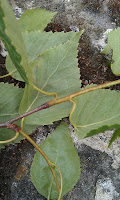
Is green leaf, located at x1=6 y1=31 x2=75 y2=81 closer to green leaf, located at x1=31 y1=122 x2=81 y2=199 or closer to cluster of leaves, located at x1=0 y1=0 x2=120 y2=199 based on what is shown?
cluster of leaves, located at x1=0 y1=0 x2=120 y2=199

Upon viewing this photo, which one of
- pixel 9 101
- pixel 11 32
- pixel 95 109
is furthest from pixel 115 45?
pixel 11 32

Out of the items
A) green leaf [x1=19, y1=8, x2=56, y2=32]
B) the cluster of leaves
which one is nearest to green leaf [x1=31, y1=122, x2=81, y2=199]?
the cluster of leaves

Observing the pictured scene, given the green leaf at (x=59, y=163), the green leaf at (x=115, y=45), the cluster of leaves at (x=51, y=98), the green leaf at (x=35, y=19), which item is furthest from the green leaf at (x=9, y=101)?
the green leaf at (x=115, y=45)

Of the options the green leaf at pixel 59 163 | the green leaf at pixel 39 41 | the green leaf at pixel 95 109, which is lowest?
the green leaf at pixel 59 163

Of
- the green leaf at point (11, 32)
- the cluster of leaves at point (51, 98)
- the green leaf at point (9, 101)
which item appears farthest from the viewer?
the green leaf at point (9, 101)

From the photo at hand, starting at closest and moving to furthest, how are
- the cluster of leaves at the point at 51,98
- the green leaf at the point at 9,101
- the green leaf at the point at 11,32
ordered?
the green leaf at the point at 11,32
the cluster of leaves at the point at 51,98
the green leaf at the point at 9,101

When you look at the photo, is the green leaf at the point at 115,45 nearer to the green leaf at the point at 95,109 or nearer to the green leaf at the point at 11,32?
the green leaf at the point at 95,109

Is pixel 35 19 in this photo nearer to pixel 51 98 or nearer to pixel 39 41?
pixel 39 41

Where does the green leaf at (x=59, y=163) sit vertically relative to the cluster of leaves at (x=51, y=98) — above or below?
below
